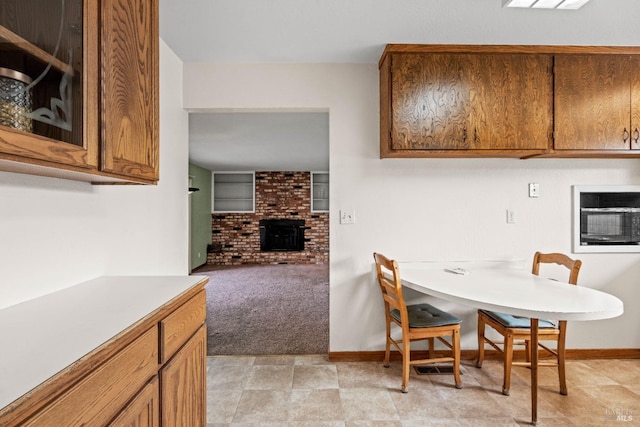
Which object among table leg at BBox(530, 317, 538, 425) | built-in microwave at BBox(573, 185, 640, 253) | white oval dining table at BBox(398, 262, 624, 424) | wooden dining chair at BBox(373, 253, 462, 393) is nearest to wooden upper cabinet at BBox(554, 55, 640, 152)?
built-in microwave at BBox(573, 185, 640, 253)

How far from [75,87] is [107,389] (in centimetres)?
89

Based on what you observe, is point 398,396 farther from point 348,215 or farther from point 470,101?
point 470,101

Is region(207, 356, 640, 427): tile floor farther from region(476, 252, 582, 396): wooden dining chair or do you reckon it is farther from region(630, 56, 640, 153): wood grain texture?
region(630, 56, 640, 153): wood grain texture

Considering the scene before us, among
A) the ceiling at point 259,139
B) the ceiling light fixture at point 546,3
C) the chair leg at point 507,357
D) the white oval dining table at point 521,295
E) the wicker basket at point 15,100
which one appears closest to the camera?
the wicker basket at point 15,100

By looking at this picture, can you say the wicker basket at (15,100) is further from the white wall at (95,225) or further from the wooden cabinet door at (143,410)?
the wooden cabinet door at (143,410)

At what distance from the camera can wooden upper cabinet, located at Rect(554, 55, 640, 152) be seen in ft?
7.67

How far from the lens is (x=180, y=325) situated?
4.24 ft

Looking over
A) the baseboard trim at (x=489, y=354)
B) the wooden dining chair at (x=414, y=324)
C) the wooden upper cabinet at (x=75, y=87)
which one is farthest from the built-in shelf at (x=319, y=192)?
the wooden upper cabinet at (x=75, y=87)

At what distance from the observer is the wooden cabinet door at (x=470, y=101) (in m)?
2.30

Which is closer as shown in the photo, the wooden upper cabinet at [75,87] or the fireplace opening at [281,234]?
the wooden upper cabinet at [75,87]

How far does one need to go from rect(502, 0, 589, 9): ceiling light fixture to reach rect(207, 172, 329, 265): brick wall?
6533mm

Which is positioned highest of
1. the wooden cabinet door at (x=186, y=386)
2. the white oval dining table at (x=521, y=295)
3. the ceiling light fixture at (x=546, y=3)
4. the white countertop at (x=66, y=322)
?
the ceiling light fixture at (x=546, y=3)

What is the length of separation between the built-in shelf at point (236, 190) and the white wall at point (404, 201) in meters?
5.59

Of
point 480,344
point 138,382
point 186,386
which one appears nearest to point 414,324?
point 480,344
